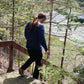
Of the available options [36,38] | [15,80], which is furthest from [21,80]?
[36,38]

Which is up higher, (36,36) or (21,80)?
(36,36)

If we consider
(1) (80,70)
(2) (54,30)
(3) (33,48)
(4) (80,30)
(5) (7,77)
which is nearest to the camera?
(1) (80,70)

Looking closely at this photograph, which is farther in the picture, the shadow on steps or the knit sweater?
the shadow on steps

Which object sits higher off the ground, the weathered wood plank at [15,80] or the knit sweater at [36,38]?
the knit sweater at [36,38]

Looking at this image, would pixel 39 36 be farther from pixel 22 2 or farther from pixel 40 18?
pixel 22 2

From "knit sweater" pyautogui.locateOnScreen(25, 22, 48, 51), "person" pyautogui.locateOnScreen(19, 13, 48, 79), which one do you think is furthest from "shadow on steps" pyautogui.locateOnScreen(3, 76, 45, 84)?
"knit sweater" pyautogui.locateOnScreen(25, 22, 48, 51)

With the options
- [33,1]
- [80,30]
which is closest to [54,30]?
[80,30]

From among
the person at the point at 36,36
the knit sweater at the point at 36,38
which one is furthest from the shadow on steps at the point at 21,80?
the knit sweater at the point at 36,38

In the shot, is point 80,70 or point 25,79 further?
point 25,79

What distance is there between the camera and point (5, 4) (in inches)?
196

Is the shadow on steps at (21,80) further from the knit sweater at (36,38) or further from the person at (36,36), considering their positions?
the knit sweater at (36,38)

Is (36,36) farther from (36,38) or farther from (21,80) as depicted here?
(21,80)

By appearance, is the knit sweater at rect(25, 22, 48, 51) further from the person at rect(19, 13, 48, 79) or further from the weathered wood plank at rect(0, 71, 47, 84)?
the weathered wood plank at rect(0, 71, 47, 84)

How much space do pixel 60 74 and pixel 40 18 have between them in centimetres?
143
